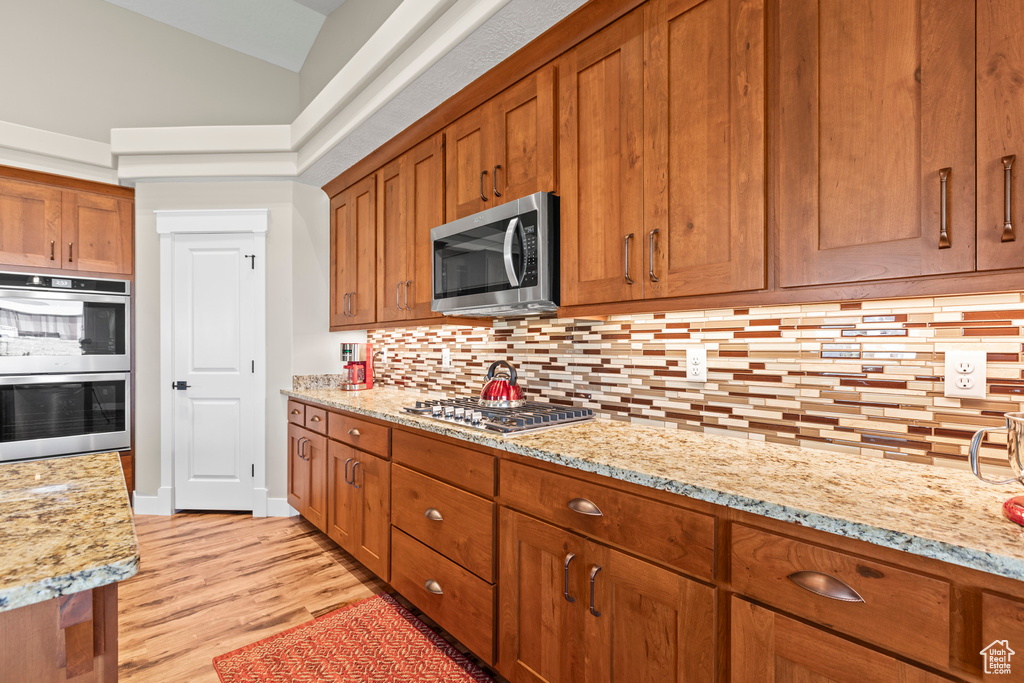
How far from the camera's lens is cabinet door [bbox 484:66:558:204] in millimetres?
1906

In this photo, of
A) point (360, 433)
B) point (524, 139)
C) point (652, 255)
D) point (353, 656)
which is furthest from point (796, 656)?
point (360, 433)

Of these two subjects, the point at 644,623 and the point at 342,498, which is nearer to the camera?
the point at 644,623

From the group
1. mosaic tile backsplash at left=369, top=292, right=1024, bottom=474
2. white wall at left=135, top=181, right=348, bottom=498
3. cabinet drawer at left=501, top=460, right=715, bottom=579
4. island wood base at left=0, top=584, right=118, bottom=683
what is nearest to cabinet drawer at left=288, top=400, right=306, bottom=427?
white wall at left=135, top=181, right=348, bottom=498

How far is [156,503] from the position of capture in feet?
11.7

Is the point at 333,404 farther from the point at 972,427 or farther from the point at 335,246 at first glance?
the point at 972,427

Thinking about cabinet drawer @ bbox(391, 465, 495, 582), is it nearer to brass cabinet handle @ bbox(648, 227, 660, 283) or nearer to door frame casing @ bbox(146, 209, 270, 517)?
brass cabinet handle @ bbox(648, 227, 660, 283)

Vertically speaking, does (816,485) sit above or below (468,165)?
below

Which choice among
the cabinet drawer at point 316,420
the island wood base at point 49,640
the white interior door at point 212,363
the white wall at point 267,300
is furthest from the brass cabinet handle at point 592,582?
the white interior door at point 212,363

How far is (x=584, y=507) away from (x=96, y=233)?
167 inches

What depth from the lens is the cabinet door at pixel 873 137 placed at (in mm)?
1021

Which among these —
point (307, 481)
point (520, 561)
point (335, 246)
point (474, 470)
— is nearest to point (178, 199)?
point (335, 246)

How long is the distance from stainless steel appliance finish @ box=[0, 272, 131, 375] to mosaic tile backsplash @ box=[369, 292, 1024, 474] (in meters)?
3.44

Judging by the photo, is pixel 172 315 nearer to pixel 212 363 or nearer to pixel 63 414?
pixel 212 363

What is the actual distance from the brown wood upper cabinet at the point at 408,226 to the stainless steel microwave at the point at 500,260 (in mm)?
178
